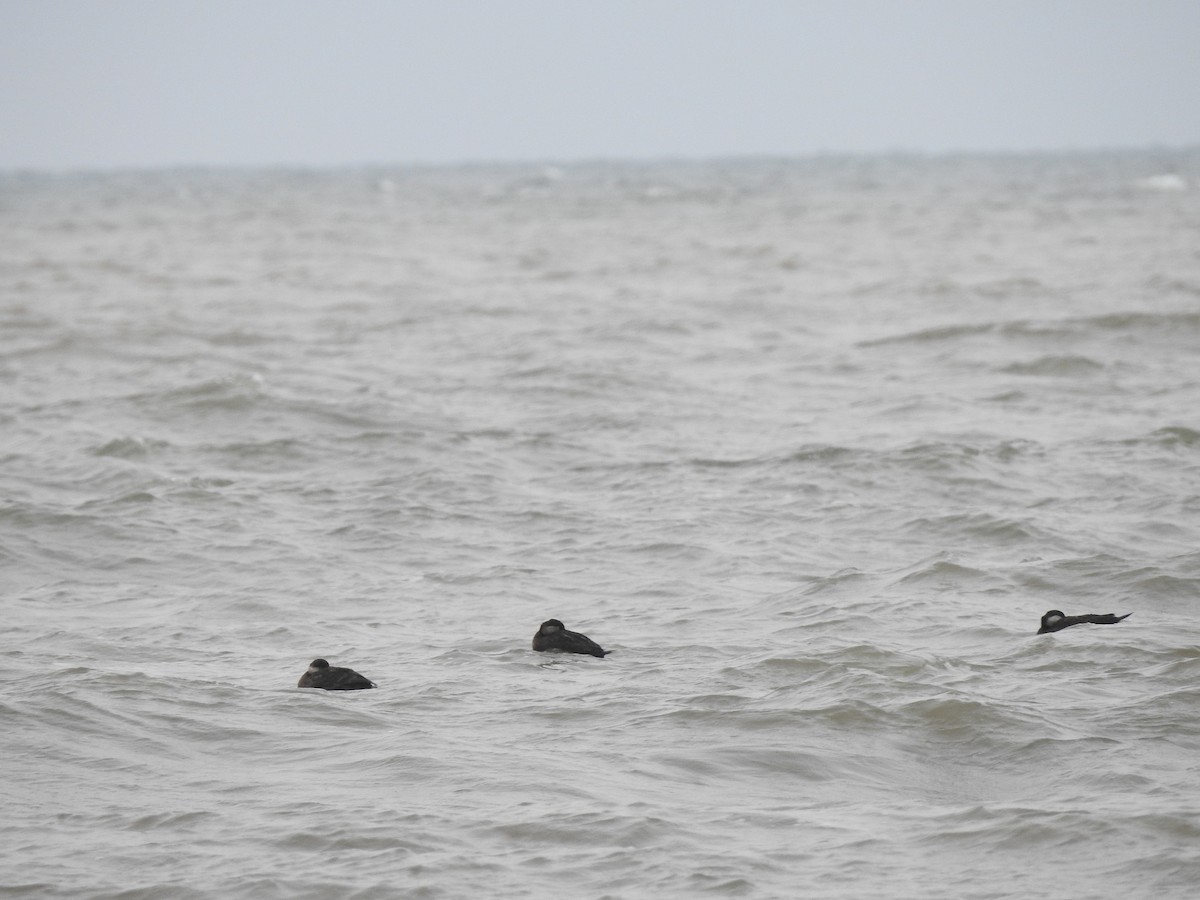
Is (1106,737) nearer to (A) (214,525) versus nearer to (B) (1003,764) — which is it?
(B) (1003,764)

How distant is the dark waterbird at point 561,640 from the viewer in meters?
8.74

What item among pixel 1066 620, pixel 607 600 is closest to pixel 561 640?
pixel 607 600

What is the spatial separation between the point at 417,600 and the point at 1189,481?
251 inches

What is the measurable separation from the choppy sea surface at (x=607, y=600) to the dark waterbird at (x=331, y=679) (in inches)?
4.0

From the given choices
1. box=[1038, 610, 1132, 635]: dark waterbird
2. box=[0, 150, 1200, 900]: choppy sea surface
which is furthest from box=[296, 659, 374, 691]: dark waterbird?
box=[1038, 610, 1132, 635]: dark waterbird

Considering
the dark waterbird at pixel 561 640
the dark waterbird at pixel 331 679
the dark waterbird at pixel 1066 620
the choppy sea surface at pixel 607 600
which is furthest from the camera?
the dark waterbird at pixel 1066 620

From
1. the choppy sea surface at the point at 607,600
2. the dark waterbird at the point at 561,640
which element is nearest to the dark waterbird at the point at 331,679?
the choppy sea surface at the point at 607,600

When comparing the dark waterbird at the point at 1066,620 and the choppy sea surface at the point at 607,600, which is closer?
the choppy sea surface at the point at 607,600

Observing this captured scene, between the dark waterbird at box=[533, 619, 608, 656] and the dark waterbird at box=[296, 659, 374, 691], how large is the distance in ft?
3.38

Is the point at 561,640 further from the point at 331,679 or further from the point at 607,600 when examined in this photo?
the point at 607,600

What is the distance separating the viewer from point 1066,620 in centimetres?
898

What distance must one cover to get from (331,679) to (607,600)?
2.48 m

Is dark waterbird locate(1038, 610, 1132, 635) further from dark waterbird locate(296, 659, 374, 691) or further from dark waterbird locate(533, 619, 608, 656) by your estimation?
dark waterbird locate(296, 659, 374, 691)

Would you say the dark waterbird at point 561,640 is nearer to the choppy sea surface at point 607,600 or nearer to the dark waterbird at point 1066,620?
the choppy sea surface at point 607,600
